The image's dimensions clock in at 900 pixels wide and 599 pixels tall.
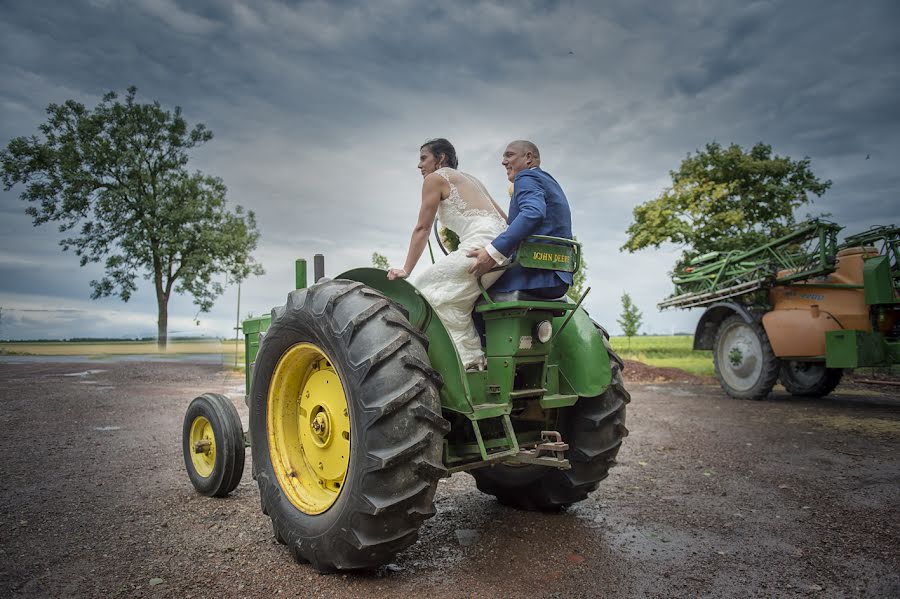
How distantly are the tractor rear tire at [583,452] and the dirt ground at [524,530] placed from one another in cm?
21

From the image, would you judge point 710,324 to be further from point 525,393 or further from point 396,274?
point 396,274

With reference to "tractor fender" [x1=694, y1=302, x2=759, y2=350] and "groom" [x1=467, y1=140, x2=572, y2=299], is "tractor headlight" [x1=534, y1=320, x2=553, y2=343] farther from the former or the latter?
"tractor fender" [x1=694, y1=302, x2=759, y2=350]

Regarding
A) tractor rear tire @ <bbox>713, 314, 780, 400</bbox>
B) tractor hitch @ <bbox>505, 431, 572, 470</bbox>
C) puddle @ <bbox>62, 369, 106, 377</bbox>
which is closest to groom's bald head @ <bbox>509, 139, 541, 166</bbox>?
tractor hitch @ <bbox>505, 431, 572, 470</bbox>

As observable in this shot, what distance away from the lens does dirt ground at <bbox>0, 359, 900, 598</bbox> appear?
9.41 ft

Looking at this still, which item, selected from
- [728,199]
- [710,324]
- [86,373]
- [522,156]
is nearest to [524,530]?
[522,156]

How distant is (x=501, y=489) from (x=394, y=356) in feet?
6.49

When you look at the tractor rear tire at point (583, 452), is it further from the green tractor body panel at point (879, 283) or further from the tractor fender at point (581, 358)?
the green tractor body panel at point (879, 283)

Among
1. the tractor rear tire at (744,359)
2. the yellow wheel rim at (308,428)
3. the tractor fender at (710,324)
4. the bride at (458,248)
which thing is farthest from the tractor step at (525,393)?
the tractor fender at (710,324)

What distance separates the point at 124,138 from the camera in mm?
23422

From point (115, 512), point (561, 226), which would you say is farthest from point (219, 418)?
point (561, 226)

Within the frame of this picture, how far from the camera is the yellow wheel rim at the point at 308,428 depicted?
3133mm

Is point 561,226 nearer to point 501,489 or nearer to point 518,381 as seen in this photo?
point 518,381

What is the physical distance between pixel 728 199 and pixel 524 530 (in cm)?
1979

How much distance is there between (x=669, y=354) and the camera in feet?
71.7
